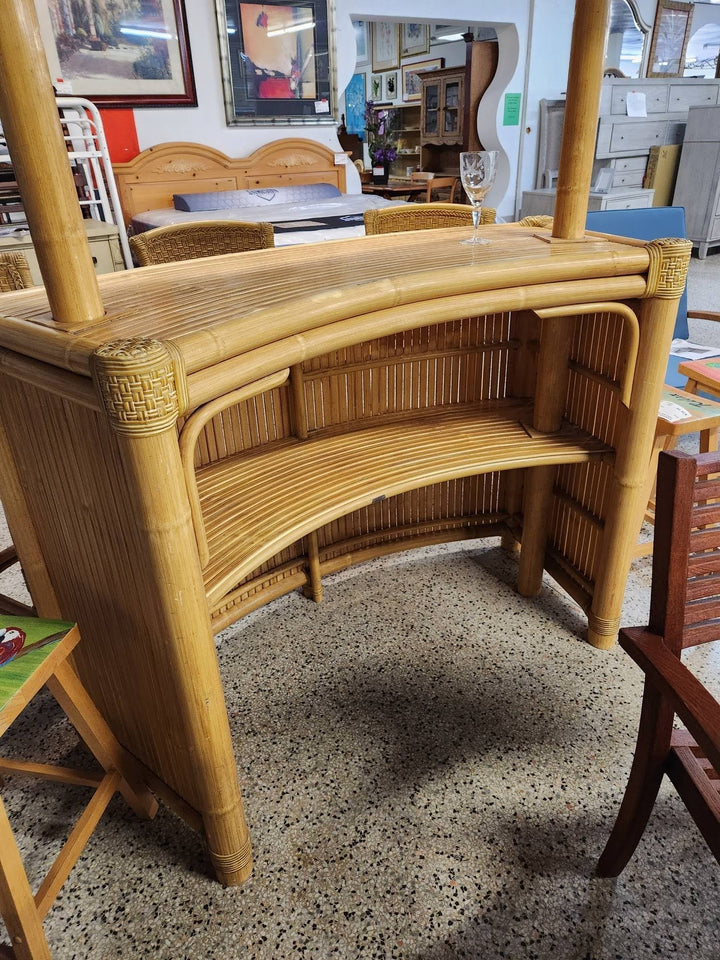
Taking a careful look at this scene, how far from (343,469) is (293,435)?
302 mm

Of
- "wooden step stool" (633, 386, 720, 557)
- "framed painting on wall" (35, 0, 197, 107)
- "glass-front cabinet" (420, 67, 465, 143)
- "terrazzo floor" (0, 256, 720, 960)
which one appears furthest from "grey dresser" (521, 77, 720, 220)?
"terrazzo floor" (0, 256, 720, 960)

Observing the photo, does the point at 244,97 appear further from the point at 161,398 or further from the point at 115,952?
the point at 115,952

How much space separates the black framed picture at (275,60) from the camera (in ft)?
16.9

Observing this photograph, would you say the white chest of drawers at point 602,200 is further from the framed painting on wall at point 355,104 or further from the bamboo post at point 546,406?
the framed painting on wall at point 355,104

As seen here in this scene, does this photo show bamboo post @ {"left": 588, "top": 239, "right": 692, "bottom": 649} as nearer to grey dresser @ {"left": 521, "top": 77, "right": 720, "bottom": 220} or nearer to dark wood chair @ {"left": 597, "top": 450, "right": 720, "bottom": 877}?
dark wood chair @ {"left": 597, "top": 450, "right": 720, "bottom": 877}

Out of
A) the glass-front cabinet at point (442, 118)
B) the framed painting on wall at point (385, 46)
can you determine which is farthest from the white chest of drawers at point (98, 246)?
the framed painting on wall at point (385, 46)

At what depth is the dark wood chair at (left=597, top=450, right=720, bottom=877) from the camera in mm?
960

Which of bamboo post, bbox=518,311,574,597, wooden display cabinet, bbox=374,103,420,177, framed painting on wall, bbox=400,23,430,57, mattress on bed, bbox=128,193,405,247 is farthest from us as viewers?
wooden display cabinet, bbox=374,103,420,177

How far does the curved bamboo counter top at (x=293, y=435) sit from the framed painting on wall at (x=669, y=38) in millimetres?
7811

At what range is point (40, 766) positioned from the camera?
1.27 metres

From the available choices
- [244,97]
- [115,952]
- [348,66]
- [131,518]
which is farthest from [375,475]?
[348,66]

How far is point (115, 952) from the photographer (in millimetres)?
1202

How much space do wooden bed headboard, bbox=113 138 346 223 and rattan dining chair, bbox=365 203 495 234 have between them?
12.2 ft

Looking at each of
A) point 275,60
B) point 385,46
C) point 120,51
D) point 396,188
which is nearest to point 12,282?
point 120,51
